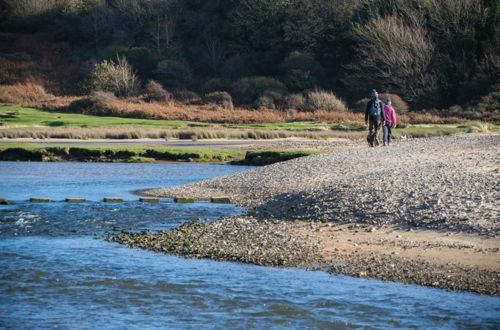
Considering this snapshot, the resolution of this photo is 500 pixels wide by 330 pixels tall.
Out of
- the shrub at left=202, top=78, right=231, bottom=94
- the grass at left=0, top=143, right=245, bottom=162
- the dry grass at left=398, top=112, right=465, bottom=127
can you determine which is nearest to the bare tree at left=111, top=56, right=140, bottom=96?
the shrub at left=202, top=78, right=231, bottom=94

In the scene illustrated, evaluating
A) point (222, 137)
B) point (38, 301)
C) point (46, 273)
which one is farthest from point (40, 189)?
point (222, 137)

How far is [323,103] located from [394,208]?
163 feet

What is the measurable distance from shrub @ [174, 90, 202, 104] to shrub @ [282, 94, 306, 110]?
946 cm

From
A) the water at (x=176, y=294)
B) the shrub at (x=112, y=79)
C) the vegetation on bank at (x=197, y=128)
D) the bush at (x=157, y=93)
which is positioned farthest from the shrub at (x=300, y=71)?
the water at (x=176, y=294)

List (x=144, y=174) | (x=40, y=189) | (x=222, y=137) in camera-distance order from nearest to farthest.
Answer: (x=40, y=189)
(x=144, y=174)
(x=222, y=137)

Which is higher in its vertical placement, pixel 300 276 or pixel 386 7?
pixel 386 7

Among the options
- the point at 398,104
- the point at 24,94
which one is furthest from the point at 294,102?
the point at 24,94

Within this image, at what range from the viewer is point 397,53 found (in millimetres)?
65688

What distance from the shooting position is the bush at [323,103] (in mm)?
66000

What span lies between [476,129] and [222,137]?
55.7ft

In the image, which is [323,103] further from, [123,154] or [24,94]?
[24,94]

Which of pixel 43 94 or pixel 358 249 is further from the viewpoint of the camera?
pixel 43 94

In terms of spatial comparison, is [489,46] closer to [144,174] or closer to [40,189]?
[144,174]

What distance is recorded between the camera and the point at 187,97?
Answer: 75750 mm
